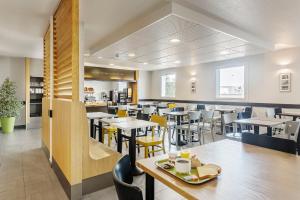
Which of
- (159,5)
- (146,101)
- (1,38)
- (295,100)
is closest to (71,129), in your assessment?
(159,5)

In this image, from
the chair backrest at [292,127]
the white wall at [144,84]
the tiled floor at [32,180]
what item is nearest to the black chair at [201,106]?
the tiled floor at [32,180]

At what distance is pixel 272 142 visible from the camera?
1.68 m

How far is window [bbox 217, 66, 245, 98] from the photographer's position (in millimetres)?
6805

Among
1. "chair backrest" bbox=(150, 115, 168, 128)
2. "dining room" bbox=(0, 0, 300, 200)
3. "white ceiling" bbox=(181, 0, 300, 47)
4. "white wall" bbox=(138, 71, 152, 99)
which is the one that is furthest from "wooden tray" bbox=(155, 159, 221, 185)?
"white wall" bbox=(138, 71, 152, 99)

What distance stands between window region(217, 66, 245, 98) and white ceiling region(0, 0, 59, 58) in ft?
20.0

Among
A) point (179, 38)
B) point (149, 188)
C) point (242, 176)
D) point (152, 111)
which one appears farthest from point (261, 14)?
point (152, 111)

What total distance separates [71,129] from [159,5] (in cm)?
226

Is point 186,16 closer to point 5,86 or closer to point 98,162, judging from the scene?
point 98,162

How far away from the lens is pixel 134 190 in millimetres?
880

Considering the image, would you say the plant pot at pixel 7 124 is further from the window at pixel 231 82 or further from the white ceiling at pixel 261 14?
the window at pixel 231 82

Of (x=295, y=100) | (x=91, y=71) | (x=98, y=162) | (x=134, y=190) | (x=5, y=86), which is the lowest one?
(x=98, y=162)

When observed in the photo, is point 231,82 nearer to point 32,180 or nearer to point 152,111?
point 152,111

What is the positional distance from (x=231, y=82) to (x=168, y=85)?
3.52 meters

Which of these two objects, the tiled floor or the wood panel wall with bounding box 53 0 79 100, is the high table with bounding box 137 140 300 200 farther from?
the wood panel wall with bounding box 53 0 79 100
